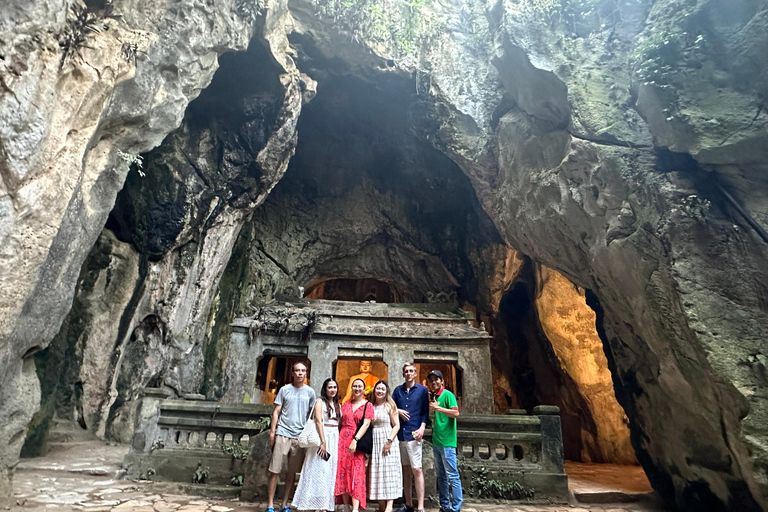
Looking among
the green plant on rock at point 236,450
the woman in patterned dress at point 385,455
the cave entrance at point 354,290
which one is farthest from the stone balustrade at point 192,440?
the cave entrance at point 354,290

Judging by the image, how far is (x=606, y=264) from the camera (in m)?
7.59

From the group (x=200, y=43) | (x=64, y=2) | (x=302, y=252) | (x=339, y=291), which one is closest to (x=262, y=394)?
(x=302, y=252)

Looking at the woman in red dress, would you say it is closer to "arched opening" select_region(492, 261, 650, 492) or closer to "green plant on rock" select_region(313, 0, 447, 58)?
"arched opening" select_region(492, 261, 650, 492)

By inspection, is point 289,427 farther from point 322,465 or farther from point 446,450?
point 446,450

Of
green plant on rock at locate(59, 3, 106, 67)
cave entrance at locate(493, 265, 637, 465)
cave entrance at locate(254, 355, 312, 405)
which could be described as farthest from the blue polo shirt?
cave entrance at locate(254, 355, 312, 405)

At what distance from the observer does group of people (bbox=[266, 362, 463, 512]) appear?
4.30m

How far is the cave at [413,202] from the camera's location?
514 cm

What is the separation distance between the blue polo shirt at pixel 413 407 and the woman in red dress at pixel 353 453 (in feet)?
1.44

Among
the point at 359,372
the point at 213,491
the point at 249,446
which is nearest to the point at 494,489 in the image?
the point at 249,446

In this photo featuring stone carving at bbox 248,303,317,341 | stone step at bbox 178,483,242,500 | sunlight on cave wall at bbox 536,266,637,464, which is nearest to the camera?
stone step at bbox 178,483,242,500

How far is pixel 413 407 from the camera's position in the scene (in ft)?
15.5

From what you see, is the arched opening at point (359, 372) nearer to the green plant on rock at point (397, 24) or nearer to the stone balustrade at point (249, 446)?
the stone balustrade at point (249, 446)

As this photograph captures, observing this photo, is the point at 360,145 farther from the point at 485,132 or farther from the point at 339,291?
the point at 339,291

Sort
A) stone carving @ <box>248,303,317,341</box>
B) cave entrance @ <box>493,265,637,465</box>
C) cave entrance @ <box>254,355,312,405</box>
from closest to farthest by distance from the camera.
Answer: cave entrance @ <box>493,265,637,465</box> → stone carving @ <box>248,303,317,341</box> → cave entrance @ <box>254,355,312,405</box>
